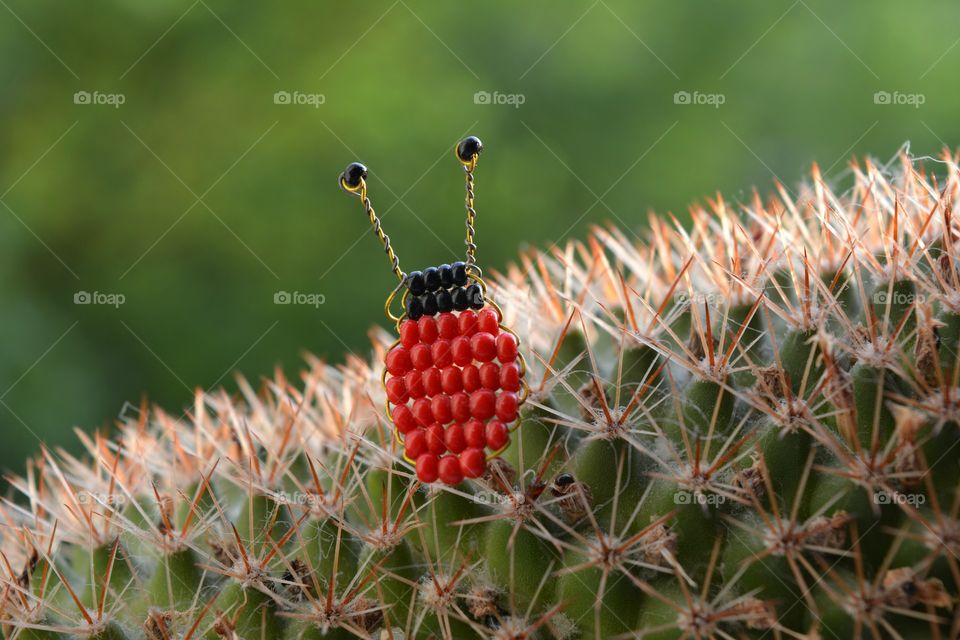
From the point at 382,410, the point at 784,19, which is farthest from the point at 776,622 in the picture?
the point at 784,19

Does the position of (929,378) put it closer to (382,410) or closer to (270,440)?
(382,410)
